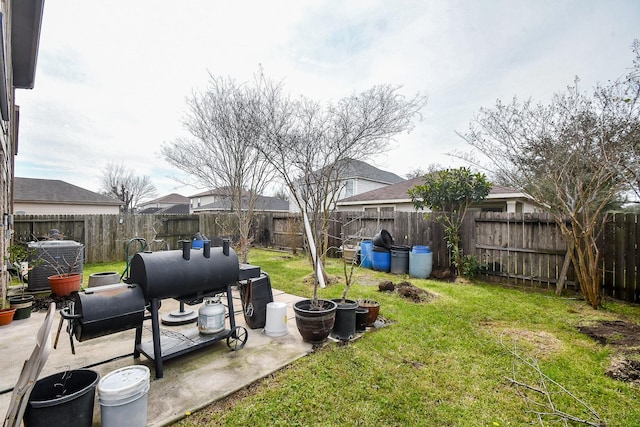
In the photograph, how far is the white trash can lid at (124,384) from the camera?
6.05 ft

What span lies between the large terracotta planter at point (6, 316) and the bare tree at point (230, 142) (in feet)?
13.4

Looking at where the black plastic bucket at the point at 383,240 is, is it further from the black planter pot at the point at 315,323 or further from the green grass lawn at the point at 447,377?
the black planter pot at the point at 315,323

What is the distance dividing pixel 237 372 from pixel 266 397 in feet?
1.69

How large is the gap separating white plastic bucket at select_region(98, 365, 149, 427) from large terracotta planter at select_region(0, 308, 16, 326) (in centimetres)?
333

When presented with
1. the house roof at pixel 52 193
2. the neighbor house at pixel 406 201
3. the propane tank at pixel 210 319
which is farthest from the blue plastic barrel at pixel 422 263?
the house roof at pixel 52 193

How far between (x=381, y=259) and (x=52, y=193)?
2211cm

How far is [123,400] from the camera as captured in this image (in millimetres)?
1860

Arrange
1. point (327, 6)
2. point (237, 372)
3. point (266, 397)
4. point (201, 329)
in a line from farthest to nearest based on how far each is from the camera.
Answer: point (327, 6), point (201, 329), point (237, 372), point (266, 397)

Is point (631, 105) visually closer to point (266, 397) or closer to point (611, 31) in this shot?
point (611, 31)

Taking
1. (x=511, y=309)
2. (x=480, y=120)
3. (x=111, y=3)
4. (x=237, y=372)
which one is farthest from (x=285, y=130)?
(x=511, y=309)

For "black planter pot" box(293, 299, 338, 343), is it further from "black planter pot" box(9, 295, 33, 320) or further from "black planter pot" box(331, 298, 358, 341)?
"black planter pot" box(9, 295, 33, 320)

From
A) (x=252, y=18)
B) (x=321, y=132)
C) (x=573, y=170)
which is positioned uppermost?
(x=252, y=18)

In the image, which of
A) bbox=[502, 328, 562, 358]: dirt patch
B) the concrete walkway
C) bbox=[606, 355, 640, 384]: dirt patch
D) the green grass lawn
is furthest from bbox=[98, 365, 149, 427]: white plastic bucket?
bbox=[606, 355, 640, 384]: dirt patch

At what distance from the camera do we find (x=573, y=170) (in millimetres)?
5301
